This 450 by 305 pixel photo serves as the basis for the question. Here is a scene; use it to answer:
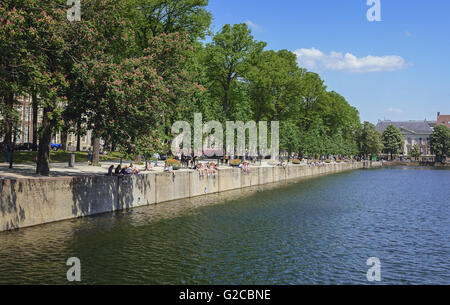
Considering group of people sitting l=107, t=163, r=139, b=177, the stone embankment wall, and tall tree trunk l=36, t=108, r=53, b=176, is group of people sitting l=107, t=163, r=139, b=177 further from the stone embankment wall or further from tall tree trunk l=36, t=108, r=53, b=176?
tall tree trunk l=36, t=108, r=53, b=176

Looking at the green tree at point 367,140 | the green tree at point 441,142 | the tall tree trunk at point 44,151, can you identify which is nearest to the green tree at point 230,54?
the tall tree trunk at point 44,151

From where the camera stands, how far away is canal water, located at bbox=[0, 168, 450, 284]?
1789 cm

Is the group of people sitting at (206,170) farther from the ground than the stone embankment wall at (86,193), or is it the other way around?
the group of people sitting at (206,170)

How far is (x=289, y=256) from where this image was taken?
2142cm

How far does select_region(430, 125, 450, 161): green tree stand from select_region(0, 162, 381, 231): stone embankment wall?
15903cm

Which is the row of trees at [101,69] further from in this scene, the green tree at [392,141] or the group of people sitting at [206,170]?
the green tree at [392,141]

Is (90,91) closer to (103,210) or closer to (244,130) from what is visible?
(103,210)

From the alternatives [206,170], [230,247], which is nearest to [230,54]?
[206,170]

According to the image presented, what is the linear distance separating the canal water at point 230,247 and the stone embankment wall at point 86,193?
923 millimetres

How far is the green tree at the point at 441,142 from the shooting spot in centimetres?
17888

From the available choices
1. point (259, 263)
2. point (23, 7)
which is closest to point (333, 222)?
point (259, 263)

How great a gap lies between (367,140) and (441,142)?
41.3 meters

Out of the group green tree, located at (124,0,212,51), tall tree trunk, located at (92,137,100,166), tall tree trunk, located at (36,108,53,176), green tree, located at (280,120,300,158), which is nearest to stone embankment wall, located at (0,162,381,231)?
tall tree trunk, located at (36,108,53,176)

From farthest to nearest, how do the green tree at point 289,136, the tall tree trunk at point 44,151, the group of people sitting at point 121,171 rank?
the green tree at point 289,136 → the group of people sitting at point 121,171 → the tall tree trunk at point 44,151
